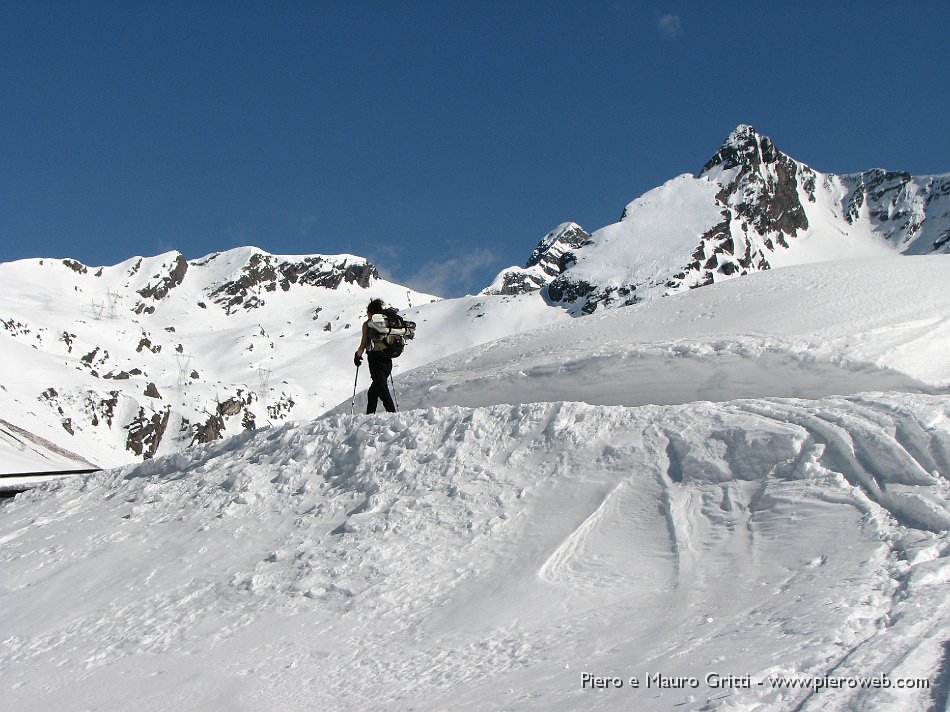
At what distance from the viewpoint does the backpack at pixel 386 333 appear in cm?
997

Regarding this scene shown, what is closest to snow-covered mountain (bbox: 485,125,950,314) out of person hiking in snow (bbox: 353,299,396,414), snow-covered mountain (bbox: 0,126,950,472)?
snow-covered mountain (bbox: 0,126,950,472)

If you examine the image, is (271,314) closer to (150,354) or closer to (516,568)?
(150,354)

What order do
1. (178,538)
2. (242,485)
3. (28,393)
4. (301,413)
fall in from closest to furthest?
(178,538) → (242,485) → (28,393) → (301,413)

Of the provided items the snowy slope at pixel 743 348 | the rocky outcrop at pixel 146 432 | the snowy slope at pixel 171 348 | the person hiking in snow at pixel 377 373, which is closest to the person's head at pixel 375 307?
the person hiking in snow at pixel 377 373

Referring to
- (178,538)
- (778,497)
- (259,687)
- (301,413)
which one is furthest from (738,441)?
(301,413)

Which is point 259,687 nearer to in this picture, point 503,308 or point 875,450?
point 875,450

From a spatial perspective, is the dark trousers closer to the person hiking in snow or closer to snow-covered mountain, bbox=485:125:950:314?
the person hiking in snow

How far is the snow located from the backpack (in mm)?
1136

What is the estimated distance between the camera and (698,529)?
604 centimetres

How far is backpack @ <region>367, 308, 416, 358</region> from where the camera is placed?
9969 millimetres

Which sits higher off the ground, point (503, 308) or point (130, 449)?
point (503, 308)

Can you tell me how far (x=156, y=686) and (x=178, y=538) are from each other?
2.66 m

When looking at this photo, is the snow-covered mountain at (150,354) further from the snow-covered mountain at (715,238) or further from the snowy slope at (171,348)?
the snow-covered mountain at (715,238)

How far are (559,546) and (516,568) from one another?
15.6 inches
